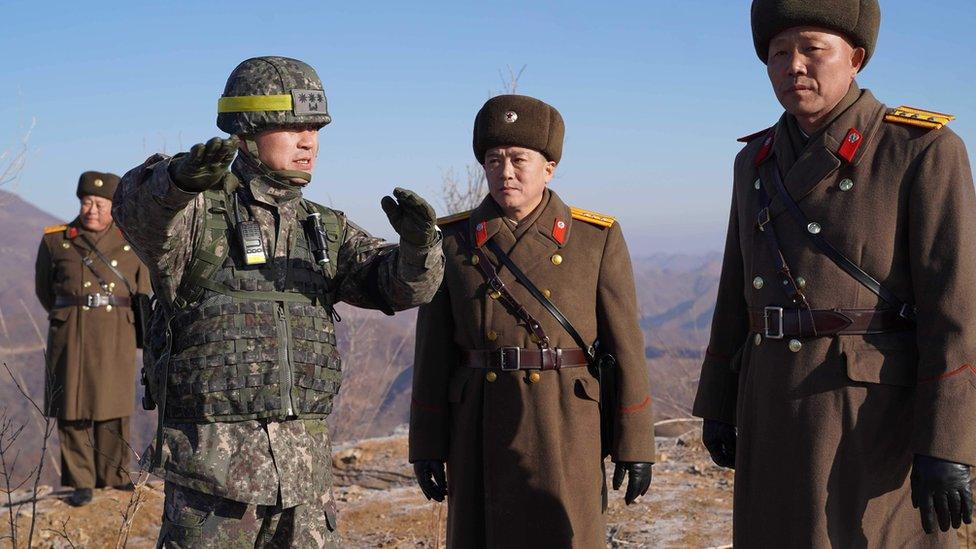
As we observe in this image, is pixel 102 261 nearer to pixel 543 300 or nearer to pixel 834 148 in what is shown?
pixel 543 300

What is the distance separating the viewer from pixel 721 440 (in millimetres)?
3732

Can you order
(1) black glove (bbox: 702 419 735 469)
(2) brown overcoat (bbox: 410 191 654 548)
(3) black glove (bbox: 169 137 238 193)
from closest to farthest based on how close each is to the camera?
(3) black glove (bbox: 169 137 238 193) < (1) black glove (bbox: 702 419 735 469) < (2) brown overcoat (bbox: 410 191 654 548)

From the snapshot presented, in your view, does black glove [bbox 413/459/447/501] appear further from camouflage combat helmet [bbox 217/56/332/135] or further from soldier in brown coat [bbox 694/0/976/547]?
camouflage combat helmet [bbox 217/56/332/135]

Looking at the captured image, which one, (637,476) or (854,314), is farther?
(637,476)

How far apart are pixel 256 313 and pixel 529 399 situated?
1.27 metres

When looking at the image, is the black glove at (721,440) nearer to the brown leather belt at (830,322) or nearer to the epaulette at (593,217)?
the brown leather belt at (830,322)

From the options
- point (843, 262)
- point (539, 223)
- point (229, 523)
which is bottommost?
point (229, 523)

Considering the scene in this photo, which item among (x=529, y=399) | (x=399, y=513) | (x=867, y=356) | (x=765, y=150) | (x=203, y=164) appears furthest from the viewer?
(x=399, y=513)

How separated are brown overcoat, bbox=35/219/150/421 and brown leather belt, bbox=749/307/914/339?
6437 millimetres

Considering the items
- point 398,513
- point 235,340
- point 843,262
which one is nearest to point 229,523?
point 235,340

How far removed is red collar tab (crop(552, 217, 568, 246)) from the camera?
4.32 metres

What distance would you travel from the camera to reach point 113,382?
28.5 feet

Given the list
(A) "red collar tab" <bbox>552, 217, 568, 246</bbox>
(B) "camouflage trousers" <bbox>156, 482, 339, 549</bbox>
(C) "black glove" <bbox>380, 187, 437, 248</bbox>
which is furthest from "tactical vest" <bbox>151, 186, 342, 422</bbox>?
(A) "red collar tab" <bbox>552, 217, 568, 246</bbox>

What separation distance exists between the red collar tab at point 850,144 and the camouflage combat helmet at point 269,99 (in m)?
1.68
